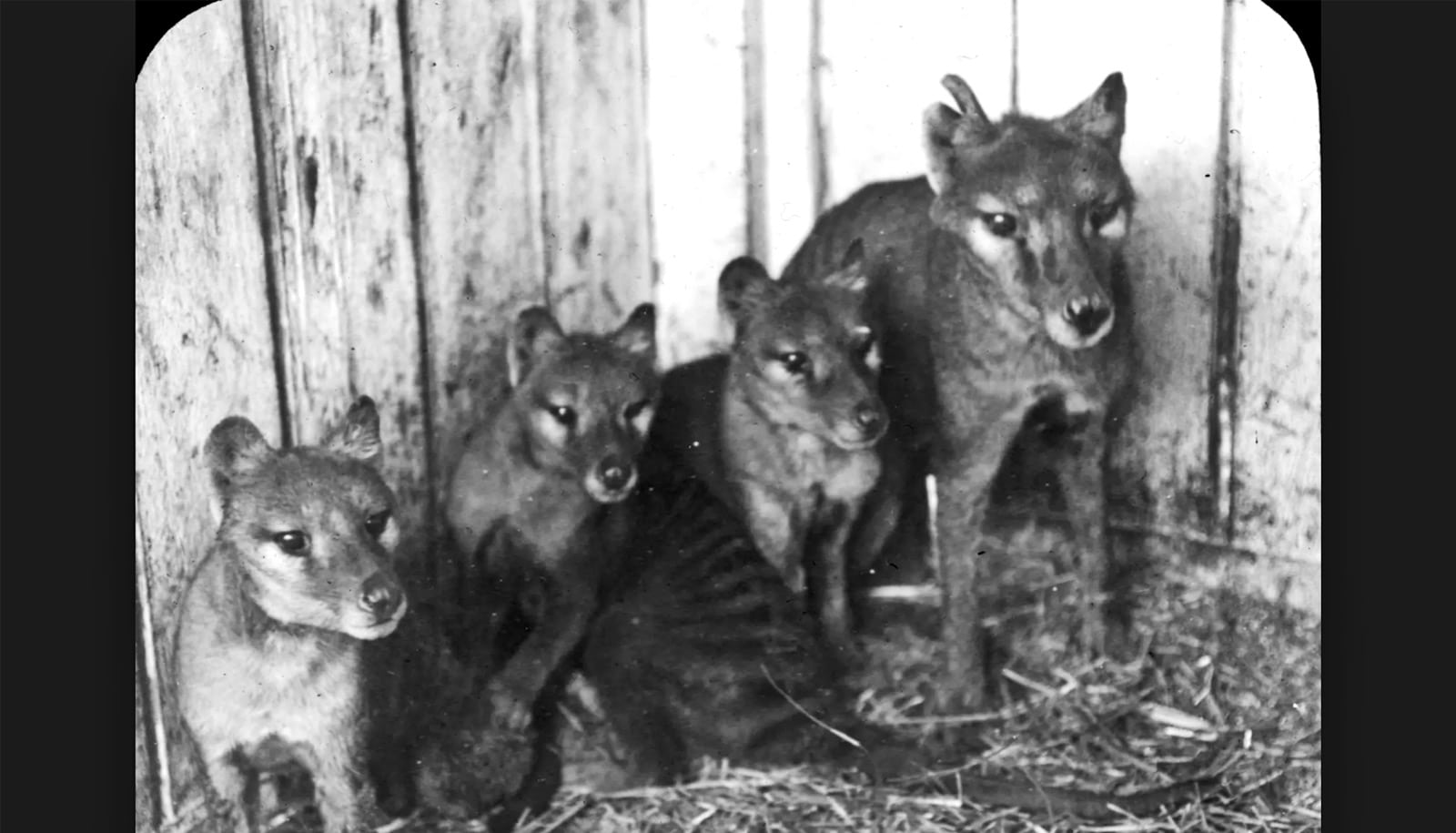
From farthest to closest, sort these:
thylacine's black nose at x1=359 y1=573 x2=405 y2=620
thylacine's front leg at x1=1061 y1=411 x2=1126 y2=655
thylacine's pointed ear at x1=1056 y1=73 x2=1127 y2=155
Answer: thylacine's front leg at x1=1061 y1=411 x2=1126 y2=655, thylacine's pointed ear at x1=1056 y1=73 x2=1127 y2=155, thylacine's black nose at x1=359 y1=573 x2=405 y2=620

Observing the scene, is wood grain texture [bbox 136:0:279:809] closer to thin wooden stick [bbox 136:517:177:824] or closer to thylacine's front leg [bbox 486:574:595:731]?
thin wooden stick [bbox 136:517:177:824]

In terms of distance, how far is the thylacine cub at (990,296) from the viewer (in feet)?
11.8

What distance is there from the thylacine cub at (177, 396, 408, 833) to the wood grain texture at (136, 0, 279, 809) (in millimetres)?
59

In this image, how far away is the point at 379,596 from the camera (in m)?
3.53

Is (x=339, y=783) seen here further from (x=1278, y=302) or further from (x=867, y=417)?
(x=1278, y=302)

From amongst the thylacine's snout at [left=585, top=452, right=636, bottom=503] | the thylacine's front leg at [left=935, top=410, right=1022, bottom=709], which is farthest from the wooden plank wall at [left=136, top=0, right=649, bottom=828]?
the thylacine's front leg at [left=935, top=410, right=1022, bottom=709]

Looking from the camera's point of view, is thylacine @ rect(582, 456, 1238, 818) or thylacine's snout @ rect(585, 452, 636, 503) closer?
thylacine's snout @ rect(585, 452, 636, 503)

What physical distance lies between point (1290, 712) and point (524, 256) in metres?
1.48

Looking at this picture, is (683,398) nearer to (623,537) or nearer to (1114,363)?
(623,537)

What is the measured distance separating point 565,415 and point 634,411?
11 cm

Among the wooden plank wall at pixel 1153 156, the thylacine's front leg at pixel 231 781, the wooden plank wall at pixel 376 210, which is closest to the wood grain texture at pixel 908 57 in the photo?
the wooden plank wall at pixel 1153 156

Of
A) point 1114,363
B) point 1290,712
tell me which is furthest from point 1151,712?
point 1114,363

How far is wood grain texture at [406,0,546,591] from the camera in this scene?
364cm

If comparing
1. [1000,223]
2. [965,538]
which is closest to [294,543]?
[965,538]
